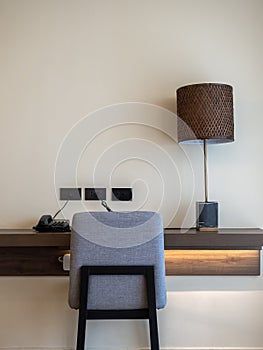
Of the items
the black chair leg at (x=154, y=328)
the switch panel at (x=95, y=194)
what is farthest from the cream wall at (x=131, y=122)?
the black chair leg at (x=154, y=328)

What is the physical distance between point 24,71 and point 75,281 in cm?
144

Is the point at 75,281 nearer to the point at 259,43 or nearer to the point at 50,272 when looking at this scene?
the point at 50,272

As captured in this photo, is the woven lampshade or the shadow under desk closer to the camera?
the woven lampshade

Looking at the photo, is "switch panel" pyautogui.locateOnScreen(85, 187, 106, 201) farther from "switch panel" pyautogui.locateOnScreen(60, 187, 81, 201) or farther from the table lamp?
the table lamp

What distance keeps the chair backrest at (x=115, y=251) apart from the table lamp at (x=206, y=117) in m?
0.54

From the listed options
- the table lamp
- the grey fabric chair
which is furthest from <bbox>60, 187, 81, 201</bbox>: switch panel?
the table lamp

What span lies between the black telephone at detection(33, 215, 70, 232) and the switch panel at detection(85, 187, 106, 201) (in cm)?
Answer: 27

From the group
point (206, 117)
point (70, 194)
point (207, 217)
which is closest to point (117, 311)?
point (207, 217)

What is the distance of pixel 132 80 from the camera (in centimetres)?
288

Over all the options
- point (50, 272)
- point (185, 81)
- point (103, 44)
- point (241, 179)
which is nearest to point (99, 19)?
point (103, 44)

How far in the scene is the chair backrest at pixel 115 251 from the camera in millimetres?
2178

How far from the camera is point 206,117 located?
2.56m

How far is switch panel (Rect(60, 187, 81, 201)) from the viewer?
9.35 ft

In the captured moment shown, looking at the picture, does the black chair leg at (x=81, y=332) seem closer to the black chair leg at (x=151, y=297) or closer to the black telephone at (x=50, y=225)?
the black chair leg at (x=151, y=297)
